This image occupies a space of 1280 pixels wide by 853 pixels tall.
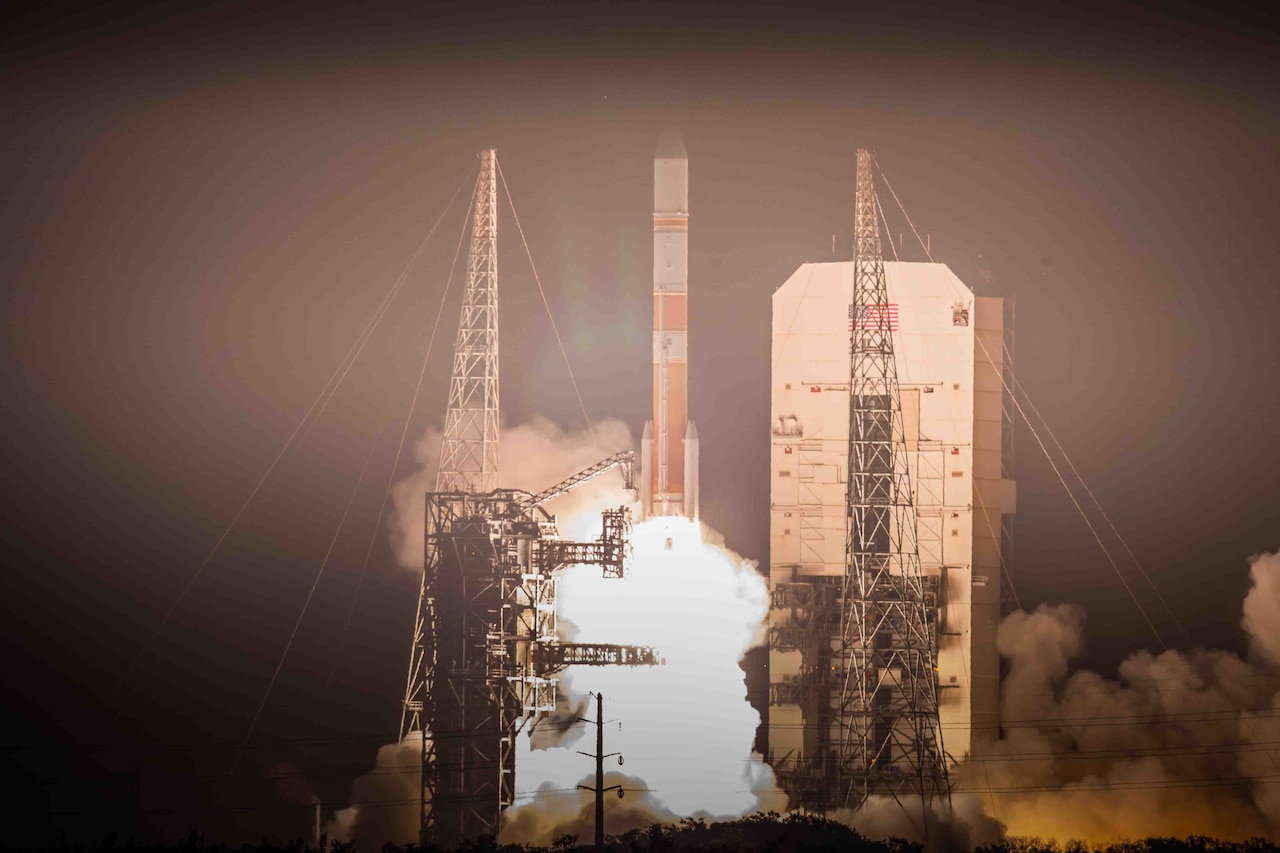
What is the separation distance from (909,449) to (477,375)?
9.77 meters

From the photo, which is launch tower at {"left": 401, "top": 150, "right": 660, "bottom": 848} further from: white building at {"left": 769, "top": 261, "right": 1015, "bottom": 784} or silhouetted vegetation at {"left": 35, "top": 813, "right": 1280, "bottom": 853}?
→ white building at {"left": 769, "top": 261, "right": 1015, "bottom": 784}

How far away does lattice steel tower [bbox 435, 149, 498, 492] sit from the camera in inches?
1706

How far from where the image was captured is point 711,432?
46094 millimetres

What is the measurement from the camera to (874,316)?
44.6m

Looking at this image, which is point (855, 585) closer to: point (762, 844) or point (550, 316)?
point (762, 844)

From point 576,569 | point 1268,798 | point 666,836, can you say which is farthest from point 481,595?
point 1268,798

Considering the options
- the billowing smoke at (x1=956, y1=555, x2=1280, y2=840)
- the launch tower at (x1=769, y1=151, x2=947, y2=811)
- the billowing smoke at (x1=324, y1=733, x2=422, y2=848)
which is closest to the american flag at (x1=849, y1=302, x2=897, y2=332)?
the launch tower at (x1=769, y1=151, x2=947, y2=811)

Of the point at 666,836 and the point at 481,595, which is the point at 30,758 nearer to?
the point at 481,595

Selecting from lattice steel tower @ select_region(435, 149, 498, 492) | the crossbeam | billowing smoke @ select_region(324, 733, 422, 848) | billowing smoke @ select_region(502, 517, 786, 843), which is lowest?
billowing smoke @ select_region(324, 733, 422, 848)

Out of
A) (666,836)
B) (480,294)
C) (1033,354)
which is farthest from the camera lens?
(1033,354)

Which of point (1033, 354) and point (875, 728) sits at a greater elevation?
point (1033, 354)

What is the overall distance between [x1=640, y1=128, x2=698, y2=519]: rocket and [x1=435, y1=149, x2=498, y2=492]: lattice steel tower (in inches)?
142

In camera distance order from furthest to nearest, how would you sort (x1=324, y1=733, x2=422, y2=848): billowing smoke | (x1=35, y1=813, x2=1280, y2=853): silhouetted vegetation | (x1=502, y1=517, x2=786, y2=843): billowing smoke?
1. (x1=502, y1=517, x2=786, y2=843): billowing smoke
2. (x1=324, y1=733, x2=422, y2=848): billowing smoke
3. (x1=35, y1=813, x2=1280, y2=853): silhouetted vegetation

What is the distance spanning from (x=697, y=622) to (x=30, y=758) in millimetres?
13910
